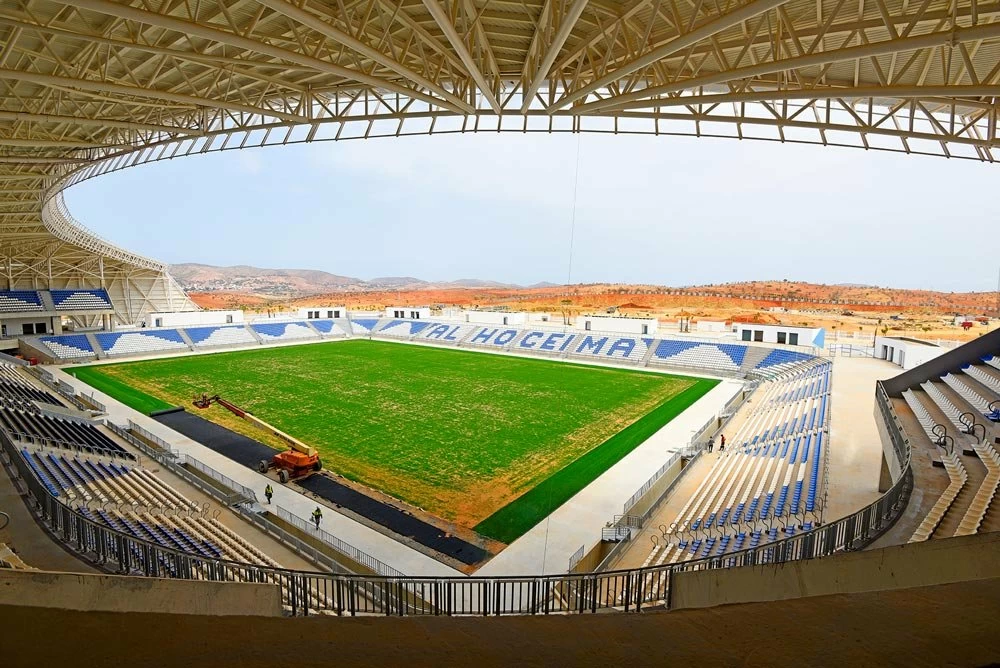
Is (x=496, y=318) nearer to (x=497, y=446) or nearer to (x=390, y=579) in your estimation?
(x=497, y=446)

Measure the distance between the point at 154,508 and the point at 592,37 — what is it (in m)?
16.2

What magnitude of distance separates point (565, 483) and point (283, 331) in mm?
43805

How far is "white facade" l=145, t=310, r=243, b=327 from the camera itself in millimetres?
48750

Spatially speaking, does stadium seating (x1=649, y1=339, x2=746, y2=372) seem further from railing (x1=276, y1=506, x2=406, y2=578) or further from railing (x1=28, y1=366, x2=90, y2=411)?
railing (x1=28, y1=366, x2=90, y2=411)

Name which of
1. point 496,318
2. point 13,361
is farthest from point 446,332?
point 13,361

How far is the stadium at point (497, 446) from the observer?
65.7 inches

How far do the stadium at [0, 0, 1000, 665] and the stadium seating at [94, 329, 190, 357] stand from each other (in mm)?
7407

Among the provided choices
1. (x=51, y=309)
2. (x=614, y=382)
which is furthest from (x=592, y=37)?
(x=51, y=309)

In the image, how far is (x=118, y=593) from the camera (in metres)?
2.25

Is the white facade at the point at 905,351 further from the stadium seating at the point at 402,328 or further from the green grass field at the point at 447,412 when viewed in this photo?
the stadium seating at the point at 402,328

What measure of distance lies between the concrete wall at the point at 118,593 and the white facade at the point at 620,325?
1775 inches

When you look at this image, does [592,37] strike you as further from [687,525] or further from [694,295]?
[694,295]

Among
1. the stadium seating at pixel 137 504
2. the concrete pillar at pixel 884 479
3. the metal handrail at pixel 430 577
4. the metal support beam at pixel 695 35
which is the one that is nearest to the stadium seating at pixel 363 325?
the stadium seating at pixel 137 504

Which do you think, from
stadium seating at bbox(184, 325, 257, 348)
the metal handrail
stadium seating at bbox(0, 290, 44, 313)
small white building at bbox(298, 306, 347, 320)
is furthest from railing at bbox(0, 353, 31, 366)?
the metal handrail
